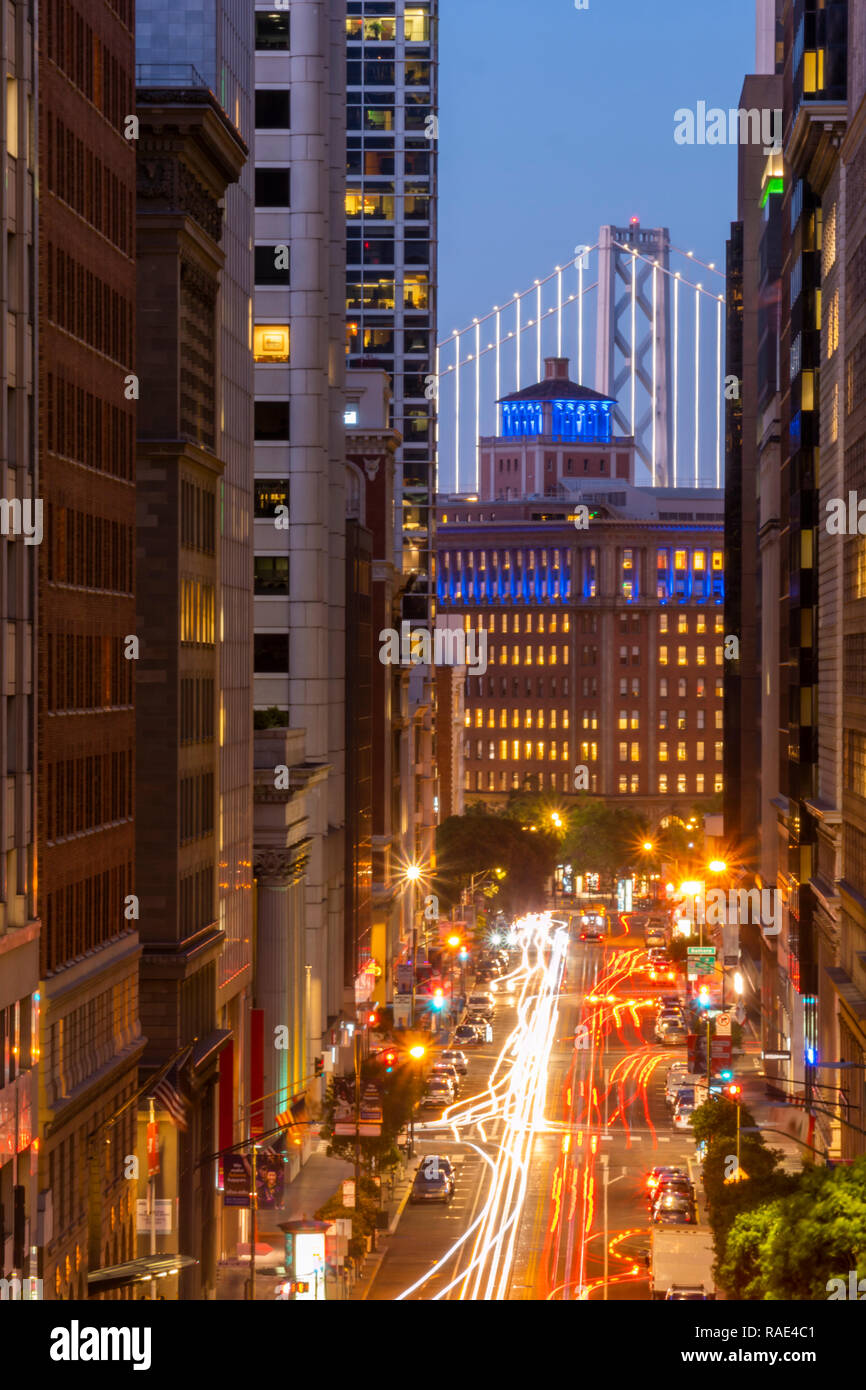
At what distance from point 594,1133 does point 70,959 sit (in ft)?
165

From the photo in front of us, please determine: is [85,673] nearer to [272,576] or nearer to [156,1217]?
[156,1217]

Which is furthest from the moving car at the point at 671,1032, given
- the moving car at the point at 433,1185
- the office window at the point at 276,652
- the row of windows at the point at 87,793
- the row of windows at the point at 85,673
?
the row of windows at the point at 87,793

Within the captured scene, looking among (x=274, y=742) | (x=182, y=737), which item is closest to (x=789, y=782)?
(x=274, y=742)

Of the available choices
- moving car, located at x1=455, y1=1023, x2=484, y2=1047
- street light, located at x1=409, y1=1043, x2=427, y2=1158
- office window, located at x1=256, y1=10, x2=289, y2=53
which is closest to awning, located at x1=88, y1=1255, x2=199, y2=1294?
street light, located at x1=409, y1=1043, x2=427, y2=1158

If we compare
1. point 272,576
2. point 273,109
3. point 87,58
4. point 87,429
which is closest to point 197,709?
point 87,429

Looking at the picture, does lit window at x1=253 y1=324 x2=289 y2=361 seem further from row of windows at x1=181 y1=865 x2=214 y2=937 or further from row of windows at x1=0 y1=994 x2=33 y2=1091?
row of windows at x1=0 y1=994 x2=33 y2=1091

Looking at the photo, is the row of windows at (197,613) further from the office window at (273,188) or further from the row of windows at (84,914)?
the office window at (273,188)

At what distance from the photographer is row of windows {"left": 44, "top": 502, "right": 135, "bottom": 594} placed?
1644 inches

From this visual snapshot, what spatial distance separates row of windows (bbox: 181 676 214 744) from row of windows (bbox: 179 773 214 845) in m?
1.00

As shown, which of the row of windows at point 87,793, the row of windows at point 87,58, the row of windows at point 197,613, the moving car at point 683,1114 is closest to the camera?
the row of windows at point 87,58

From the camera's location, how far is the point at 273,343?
279 ft

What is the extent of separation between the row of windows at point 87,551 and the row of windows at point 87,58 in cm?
838

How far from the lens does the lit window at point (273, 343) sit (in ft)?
278

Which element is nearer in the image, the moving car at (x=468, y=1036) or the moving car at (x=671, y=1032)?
the moving car at (x=468, y=1036)
